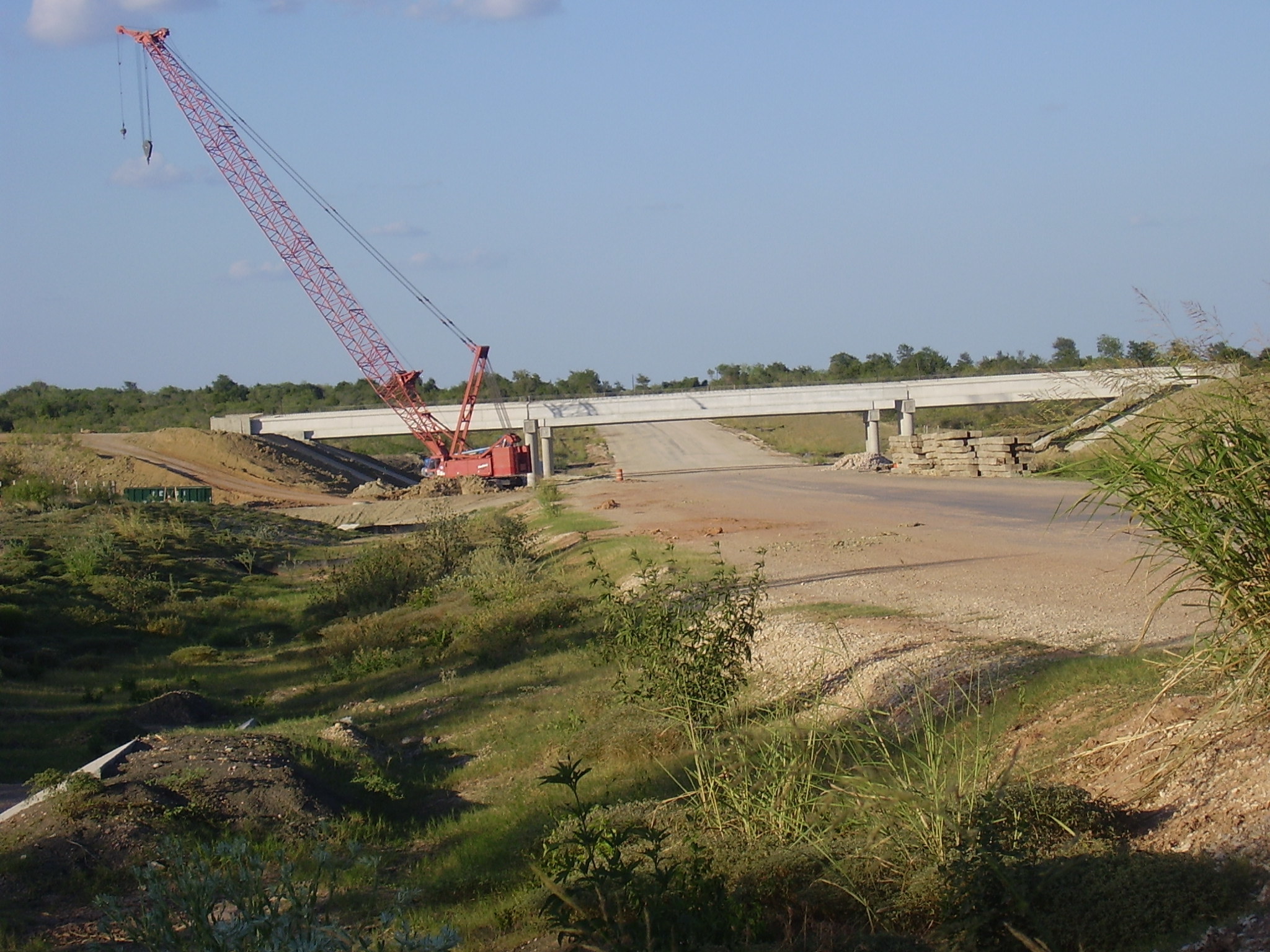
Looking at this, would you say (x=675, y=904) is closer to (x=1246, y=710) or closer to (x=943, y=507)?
(x=1246, y=710)

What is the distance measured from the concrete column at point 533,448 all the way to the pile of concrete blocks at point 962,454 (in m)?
22.6

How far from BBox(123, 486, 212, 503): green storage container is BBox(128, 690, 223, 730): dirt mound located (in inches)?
1388

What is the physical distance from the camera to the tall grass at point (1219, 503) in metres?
5.54

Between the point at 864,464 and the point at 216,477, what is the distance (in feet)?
113

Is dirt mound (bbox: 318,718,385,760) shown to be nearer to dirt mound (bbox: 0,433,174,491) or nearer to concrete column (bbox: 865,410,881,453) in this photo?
dirt mound (bbox: 0,433,174,491)

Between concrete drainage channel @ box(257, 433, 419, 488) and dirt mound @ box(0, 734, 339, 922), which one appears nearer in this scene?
dirt mound @ box(0, 734, 339, 922)

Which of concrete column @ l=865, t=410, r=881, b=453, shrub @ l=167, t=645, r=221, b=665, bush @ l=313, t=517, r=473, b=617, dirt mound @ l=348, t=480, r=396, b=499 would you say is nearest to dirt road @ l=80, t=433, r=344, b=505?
dirt mound @ l=348, t=480, r=396, b=499

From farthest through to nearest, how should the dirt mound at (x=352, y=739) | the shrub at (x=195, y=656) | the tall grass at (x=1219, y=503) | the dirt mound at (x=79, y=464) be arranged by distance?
1. the dirt mound at (x=79, y=464)
2. the shrub at (x=195, y=656)
3. the dirt mound at (x=352, y=739)
4. the tall grass at (x=1219, y=503)

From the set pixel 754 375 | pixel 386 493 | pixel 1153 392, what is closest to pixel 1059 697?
pixel 1153 392

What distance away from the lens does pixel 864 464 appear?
53219 millimetres

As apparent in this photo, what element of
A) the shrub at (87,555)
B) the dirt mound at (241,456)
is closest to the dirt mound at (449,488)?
the dirt mound at (241,456)

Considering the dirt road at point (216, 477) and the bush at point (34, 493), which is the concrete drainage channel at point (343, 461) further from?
the bush at point (34, 493)

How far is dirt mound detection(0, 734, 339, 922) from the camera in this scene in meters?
7.32

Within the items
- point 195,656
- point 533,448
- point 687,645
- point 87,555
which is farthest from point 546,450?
point 687,645
